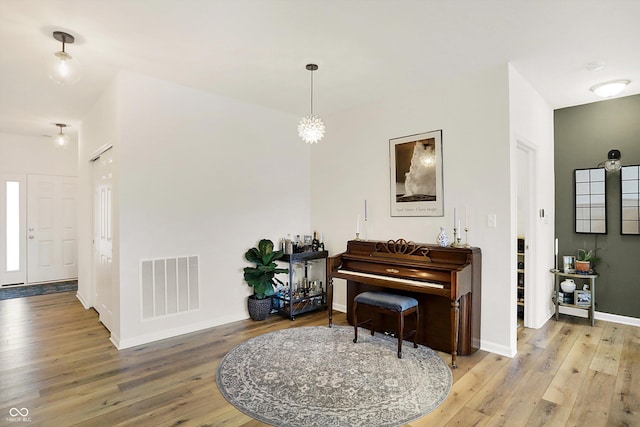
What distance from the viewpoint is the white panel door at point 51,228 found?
6.07m

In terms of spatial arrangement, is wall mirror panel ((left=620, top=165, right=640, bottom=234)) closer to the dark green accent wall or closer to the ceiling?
the dark green accent wall

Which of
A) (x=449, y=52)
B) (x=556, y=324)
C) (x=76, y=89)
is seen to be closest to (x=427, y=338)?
(x=556, y=324)

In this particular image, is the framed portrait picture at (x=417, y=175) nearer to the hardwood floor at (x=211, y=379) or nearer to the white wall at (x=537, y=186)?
the white wall at (x=537, y=186)

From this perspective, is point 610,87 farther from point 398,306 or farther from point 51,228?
point 51,228

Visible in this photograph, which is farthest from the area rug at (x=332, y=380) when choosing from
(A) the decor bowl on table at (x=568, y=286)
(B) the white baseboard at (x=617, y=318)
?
(B) the white baseboard at (x=617, y=318)

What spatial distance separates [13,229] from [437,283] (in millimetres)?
6908

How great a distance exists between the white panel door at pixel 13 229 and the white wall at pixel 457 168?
18.2ft

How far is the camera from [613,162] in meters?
3.87

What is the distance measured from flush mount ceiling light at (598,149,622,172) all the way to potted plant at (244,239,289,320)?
383 centimetres

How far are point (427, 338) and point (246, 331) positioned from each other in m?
1.87

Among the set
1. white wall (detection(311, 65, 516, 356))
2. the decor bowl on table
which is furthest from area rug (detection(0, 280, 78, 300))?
the decor bowl on table

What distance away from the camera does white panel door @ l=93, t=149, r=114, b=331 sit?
3746mm

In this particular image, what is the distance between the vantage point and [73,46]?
2.78 metres

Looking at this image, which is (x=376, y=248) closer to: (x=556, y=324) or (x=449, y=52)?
(x=449, y=52)
